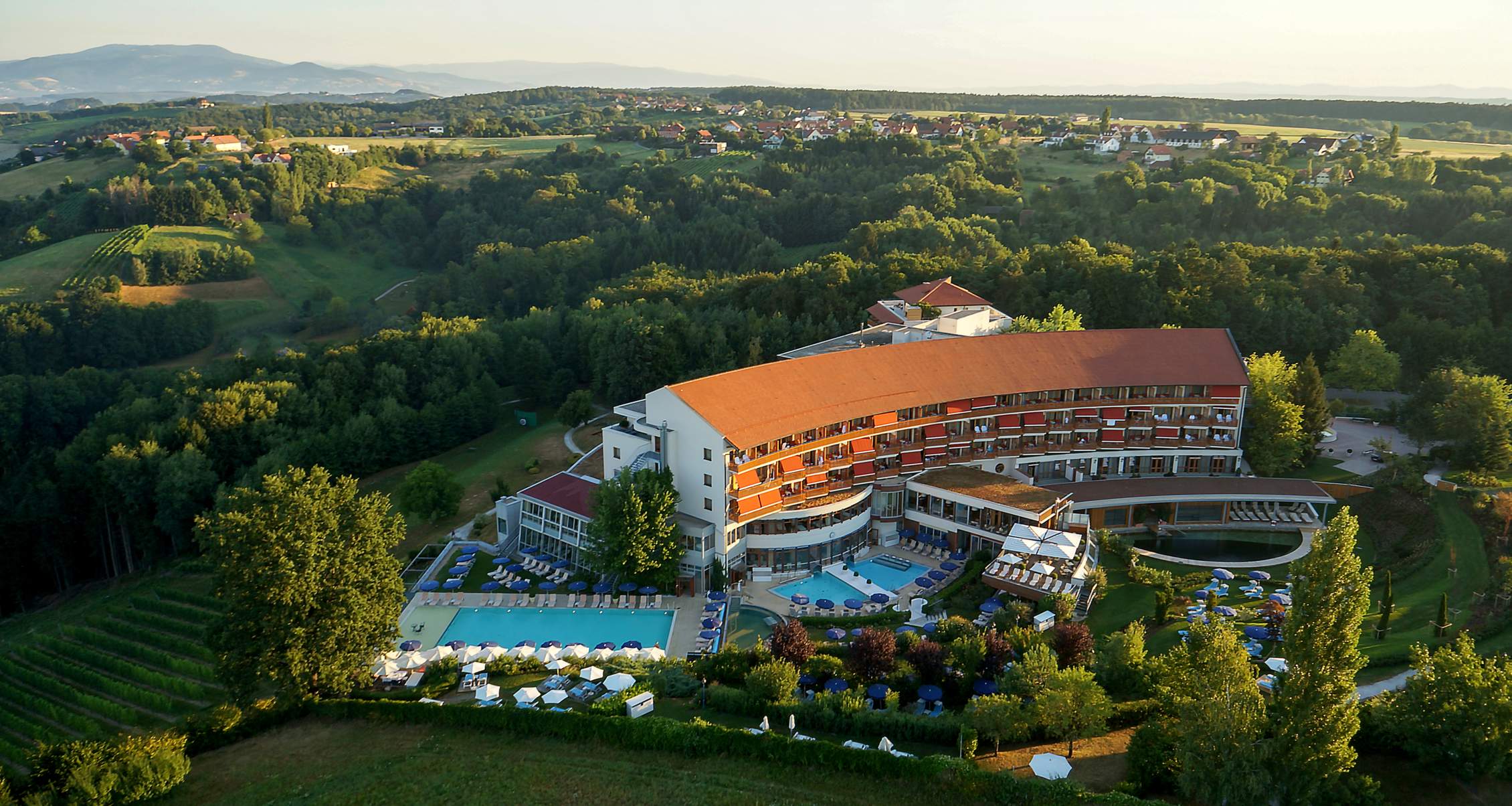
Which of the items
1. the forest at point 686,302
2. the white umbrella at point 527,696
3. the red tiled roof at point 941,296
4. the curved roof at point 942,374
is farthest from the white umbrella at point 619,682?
the red tiled roof at point 941,296

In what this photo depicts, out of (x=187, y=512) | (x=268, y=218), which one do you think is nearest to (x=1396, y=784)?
(x=187, y=512)

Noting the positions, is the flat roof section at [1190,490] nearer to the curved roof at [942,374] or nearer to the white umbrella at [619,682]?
the curved roof at [942,374]

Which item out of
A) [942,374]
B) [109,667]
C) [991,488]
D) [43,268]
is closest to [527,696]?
[109,667]

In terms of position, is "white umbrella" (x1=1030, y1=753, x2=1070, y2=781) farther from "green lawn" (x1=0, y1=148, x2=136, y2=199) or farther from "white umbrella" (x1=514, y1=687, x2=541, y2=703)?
"green lawn" (x1=0, y1=148, x2=136, y2=199)

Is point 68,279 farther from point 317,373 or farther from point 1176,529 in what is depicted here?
point 1176,529

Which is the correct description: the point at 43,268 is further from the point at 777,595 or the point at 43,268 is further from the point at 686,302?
the point at 777,595

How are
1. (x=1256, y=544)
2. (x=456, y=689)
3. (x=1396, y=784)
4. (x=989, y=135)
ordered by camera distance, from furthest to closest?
1. (x=989, y=135)
2. (x=1256, y=544)
3. (x=456, y=689)
4. (x=1396, y=784)
